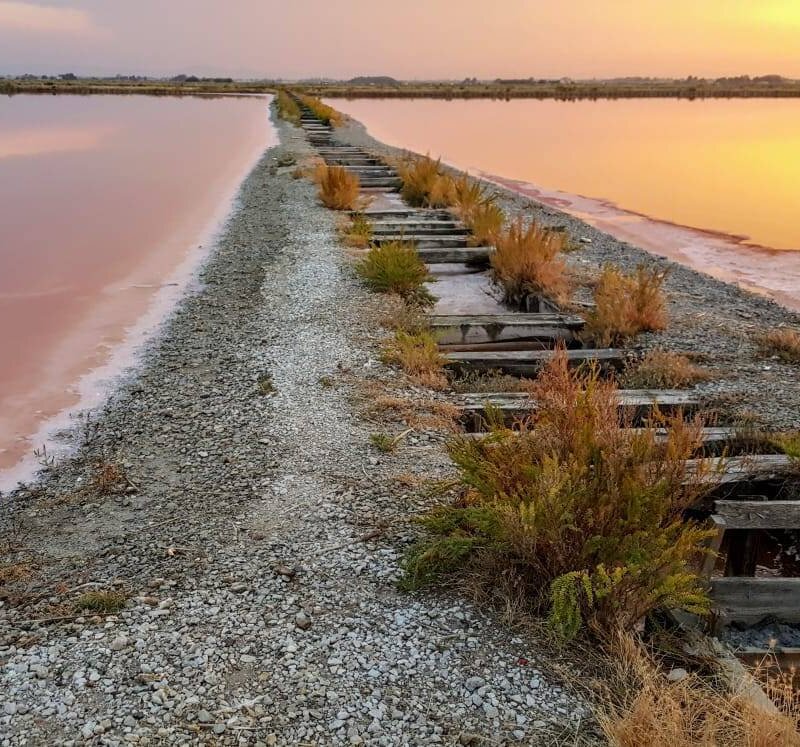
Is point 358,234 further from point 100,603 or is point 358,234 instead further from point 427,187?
point 100,603

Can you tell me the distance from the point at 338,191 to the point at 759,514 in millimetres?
11937

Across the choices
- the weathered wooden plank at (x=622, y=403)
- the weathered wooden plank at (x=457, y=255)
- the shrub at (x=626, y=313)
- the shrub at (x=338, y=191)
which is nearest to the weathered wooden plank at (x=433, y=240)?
the weathered wooden plank at (x=457, y=255)

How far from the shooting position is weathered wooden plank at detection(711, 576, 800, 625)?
390cm

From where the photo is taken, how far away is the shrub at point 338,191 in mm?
14805

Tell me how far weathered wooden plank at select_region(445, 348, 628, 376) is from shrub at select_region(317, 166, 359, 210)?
8.48m

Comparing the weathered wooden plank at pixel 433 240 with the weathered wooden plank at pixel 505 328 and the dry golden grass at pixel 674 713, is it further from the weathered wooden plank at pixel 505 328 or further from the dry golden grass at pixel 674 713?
the dry golden grass at pixel 674 713

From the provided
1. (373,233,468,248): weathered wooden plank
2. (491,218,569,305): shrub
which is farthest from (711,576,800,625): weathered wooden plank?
(373,233,468,248): weathered wooden plank

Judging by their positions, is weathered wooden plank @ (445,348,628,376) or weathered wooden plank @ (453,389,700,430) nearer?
weathered wooden plank @ (453,389,700,430)

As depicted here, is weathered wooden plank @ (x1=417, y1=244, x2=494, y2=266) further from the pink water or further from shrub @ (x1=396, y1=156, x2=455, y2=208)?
shrub @ (x1=396, y1=156, x2=455, y2=208)

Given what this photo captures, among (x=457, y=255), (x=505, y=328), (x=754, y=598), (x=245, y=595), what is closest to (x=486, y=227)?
(x=457, y=255)

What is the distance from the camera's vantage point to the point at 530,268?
935 cm

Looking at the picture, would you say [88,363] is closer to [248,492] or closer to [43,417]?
[43,417]

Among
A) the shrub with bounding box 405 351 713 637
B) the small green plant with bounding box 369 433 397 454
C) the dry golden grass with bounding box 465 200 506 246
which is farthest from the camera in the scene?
the dry golden grass with bounding box 465 200 506 246

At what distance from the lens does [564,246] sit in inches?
463
